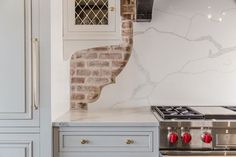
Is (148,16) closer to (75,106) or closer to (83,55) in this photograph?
(83,55)

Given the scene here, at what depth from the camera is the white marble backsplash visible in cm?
237

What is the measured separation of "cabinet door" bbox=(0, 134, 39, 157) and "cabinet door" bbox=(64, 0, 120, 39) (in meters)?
0.77

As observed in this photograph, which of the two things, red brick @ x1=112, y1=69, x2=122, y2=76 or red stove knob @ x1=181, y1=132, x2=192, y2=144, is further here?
red brick @ x1=112, y1=69, x2=122, y2=76

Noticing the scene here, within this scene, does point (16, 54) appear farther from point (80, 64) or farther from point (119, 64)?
point (119, 64)

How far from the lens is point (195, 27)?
2.37 m

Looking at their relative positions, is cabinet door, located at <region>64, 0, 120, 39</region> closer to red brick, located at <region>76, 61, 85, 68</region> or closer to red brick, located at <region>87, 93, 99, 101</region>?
red brick, located at <region>76, 61, 85, 68</region>

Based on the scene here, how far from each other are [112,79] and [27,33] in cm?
80

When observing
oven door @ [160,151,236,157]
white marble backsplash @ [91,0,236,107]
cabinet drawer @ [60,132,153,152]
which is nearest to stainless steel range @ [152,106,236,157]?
oven door @ [160,151,236,157]

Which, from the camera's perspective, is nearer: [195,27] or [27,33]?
[27,33]

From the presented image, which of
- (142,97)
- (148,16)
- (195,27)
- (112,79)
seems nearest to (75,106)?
(112,79)

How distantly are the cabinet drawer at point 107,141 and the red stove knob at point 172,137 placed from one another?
0.39 ft

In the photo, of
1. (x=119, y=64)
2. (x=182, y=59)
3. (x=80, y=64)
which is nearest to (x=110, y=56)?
(x=119, y=64)

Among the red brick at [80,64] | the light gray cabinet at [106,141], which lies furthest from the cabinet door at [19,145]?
the red brick at [80,64]

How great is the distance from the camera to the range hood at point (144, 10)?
81.8 inches
